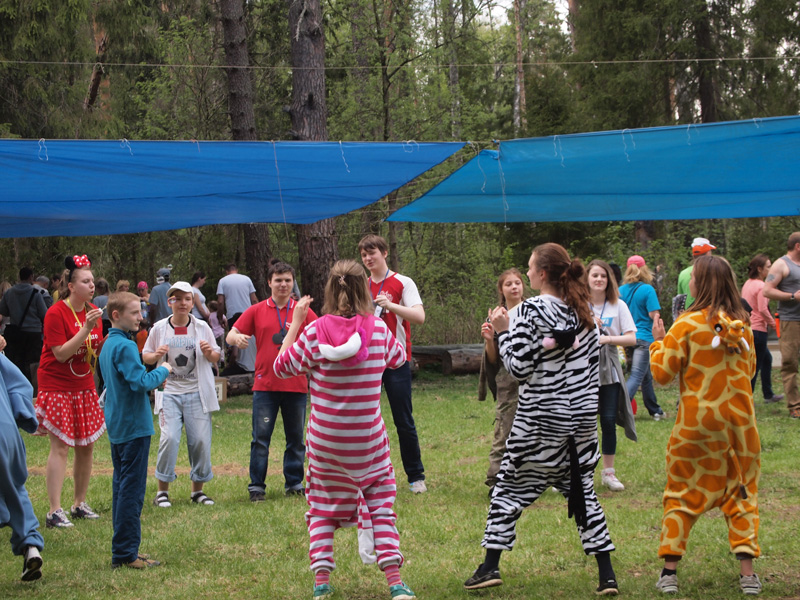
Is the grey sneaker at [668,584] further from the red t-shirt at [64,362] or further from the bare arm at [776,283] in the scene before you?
the bare arm at [776,283]

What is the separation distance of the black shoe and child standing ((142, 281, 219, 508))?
10.6 feet

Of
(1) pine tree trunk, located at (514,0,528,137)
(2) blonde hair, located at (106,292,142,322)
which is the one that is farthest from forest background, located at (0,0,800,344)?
(2) blonde hair, located at (106,292,142,322)

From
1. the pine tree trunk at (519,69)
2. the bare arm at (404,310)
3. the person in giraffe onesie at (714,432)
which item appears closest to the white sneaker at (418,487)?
the bare arm at (404,310)

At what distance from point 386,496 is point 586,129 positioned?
53.0 ft

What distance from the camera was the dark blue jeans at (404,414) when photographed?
6.40 m

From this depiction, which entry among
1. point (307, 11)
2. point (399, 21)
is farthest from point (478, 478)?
point (399, 21)

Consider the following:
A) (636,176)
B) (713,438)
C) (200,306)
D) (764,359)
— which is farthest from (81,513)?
(764,359)

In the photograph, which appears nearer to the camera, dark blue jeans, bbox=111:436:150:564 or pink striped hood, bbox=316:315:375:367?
pink striped hood, bbox=316:315:375:367

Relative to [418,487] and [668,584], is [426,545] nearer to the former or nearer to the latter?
[418,487]

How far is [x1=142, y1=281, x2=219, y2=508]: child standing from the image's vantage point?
609cm

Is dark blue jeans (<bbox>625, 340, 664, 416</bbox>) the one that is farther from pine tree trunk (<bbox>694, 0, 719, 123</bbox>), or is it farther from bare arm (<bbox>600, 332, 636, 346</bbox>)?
pine tree trunk (<bbox>694, 0, 719, 123</bbox>)

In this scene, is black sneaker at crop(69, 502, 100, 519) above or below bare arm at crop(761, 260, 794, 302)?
below

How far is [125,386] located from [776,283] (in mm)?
7000

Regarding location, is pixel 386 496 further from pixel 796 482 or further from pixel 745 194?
pixel 745 194
